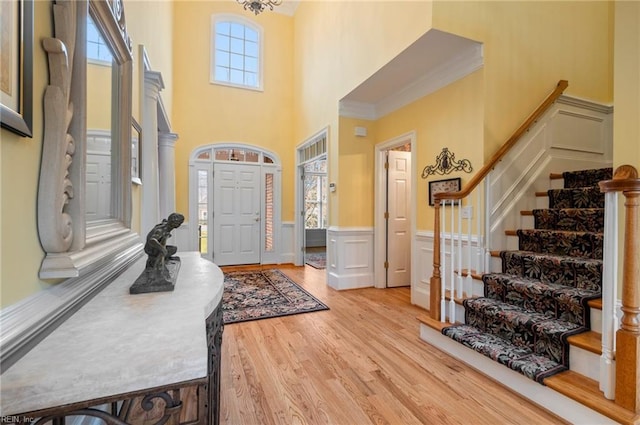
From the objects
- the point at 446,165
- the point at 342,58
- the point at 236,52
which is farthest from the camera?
the point at 236,52

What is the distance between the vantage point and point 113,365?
2.09 feet

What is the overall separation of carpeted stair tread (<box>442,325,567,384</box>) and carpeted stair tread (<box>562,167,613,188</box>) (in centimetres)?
182

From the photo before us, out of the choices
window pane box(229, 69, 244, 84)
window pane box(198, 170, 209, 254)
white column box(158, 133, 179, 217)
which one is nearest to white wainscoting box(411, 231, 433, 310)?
white column box(158, 133, 179, 217)

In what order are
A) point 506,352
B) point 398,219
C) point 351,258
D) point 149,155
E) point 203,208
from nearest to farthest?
point 506,352 → point 149,155 → point 351,258 → point 398,219 → point 203,208

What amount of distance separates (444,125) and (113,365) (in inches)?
136

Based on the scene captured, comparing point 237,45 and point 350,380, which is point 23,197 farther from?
point 237,45

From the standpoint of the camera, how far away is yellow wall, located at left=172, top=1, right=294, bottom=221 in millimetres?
5820

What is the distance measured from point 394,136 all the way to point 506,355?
2921 mm

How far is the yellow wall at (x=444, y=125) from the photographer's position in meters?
2.94

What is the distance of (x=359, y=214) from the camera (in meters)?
4.52

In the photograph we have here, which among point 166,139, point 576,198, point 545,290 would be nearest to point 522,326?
point 545,290

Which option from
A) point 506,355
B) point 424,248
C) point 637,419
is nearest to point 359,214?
point 424,248

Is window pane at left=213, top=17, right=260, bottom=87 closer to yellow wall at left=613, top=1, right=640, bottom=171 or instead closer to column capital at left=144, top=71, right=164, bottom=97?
column capital at left=144, top=71, right=164, bottom=97

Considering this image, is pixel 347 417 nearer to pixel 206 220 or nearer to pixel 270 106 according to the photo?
pixel 206 220
